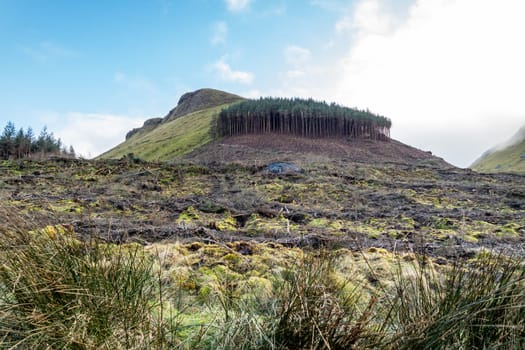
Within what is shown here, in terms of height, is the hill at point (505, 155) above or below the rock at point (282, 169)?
above

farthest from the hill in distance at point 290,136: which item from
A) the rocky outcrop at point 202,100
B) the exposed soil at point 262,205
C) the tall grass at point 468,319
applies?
the rocky outcrop at point 202,100

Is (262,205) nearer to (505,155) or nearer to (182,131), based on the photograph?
(182,131)

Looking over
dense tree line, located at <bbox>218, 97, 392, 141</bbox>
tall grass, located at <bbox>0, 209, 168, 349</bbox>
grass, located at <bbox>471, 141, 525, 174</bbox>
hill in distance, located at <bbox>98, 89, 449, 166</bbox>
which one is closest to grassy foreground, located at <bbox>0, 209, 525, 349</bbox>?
tall grass, located at <bbox>0, 209, 168, 349</bbox>

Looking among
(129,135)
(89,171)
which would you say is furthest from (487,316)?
(129,135)

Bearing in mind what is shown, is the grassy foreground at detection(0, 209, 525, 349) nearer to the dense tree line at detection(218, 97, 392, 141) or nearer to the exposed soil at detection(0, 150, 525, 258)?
the exposed soil at detection(0, 150, 525, 258)

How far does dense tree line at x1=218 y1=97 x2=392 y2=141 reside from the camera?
39.3m

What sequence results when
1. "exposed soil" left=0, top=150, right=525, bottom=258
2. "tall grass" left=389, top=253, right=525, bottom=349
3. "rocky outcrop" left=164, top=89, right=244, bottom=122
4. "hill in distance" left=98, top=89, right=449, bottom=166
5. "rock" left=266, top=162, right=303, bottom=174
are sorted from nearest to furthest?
"tall grass" left=389, top=253, right=525, bottom=349
"exposed soil" left=0, top=150, right=525, bottom=258
"rock" left=266, top=162, right=303, bottom=174
"hill in distance" left=98, top=89, right=449, bottom=166
"rocky outcrop" left=164, top=89, right=244, bottom=122

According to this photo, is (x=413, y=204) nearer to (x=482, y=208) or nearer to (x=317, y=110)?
(x=482, y=208)

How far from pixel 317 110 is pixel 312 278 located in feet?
128

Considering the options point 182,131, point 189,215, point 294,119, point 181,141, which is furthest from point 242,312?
point 182,131

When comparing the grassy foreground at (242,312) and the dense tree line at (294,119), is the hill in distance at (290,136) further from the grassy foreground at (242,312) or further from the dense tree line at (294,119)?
the grassy foreground at (242,312)

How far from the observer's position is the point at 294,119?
39.3 meters

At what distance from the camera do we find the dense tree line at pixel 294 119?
3934 cm

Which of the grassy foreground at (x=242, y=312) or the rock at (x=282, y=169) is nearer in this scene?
the grassy foreground at (x=242, y=312)
